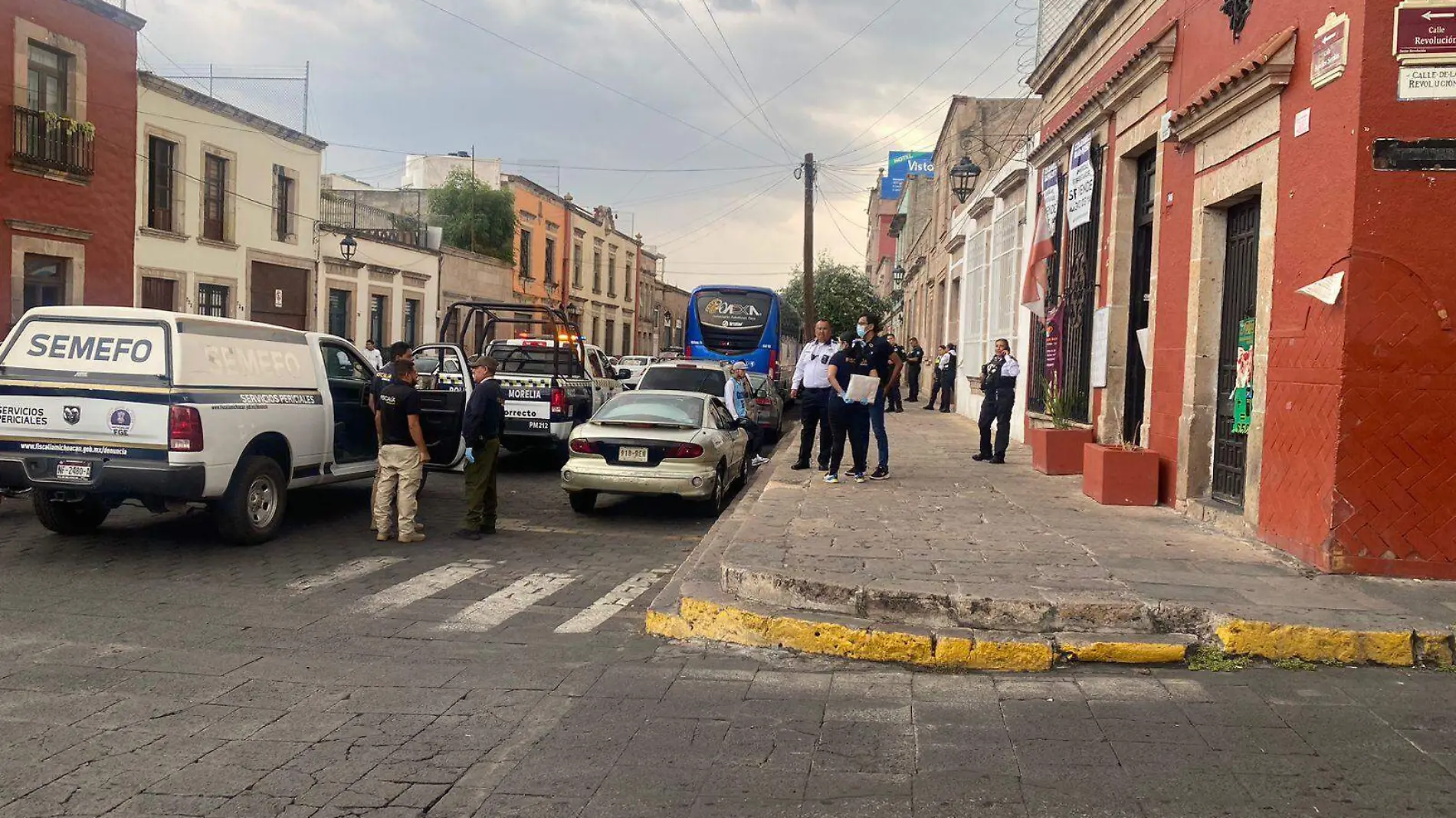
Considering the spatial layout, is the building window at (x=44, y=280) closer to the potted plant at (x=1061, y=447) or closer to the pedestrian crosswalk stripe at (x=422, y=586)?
the pedestrian crosswalk stripe at (x=422, y=586)

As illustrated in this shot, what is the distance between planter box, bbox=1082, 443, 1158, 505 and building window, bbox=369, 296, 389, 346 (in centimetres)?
2577

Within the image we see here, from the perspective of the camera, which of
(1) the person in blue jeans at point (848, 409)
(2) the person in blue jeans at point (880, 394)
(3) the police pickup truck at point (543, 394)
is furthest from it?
(3) the police pickup truck at point (543, 394)

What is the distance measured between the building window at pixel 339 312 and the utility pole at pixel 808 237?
1336 centimetres

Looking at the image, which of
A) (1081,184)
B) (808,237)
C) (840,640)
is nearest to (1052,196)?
(1081,184)

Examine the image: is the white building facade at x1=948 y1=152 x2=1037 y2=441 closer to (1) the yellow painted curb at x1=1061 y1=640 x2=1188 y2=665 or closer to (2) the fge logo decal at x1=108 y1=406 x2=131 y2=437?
(1) the yellow painted curb at x1=1061 y1=640 x2=1188 y2=665

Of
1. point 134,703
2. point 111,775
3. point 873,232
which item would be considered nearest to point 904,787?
point 111,775

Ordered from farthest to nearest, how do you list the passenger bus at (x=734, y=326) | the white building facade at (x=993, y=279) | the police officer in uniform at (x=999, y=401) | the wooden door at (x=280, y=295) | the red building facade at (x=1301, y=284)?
the wooden door at (x=280, y=295) < the passenger bus at (x=734, y=326) < the white building facade at (x=993, y=279) < the police officer in uniform at (x=999, y=401) < the red building facade at (x=1301, y=284)

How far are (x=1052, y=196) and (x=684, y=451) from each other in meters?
7.26

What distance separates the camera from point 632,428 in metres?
10.2

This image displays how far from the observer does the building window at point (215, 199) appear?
2362 cm

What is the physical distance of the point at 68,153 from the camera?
19.1 m

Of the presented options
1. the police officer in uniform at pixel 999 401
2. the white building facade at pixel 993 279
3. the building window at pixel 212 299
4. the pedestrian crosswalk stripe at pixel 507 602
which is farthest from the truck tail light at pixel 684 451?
the building window at pixel 212 299

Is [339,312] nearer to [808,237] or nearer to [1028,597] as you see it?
[808,237]

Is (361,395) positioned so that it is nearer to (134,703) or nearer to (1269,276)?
(134,703)
